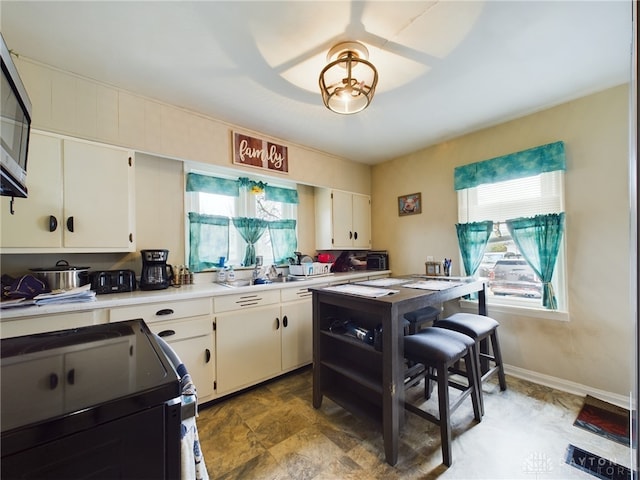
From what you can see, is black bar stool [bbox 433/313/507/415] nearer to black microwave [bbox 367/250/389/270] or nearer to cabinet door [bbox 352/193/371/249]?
black microwave [bbox 367/250/389/270]

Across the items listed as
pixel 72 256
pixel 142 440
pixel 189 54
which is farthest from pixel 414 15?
pixel 72 256

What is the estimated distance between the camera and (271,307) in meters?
2.46

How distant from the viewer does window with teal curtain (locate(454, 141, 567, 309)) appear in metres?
2.32

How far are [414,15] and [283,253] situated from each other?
8.30ft

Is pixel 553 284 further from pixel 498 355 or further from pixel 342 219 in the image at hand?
pixel 342 219

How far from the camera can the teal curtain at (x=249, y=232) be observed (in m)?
2.94

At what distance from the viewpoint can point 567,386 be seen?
7.35ft

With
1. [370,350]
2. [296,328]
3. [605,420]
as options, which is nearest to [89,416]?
[370,350]

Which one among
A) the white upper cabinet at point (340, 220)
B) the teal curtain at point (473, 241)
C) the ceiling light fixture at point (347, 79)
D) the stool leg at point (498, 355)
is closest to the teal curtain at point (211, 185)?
the white upper cabinet at point (340, 220)

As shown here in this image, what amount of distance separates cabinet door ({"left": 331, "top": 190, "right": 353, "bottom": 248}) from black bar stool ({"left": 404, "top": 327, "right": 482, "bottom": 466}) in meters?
1.83

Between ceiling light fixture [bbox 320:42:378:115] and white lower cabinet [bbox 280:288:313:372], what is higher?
ceiling light fixture [bbox 320:42:378:115]

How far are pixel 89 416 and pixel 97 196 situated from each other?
1.93 metres

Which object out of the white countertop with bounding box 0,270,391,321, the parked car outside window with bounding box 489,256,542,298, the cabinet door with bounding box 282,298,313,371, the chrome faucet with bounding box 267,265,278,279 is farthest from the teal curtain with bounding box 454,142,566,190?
the chrome faucet with bounding box 267,265,278,279

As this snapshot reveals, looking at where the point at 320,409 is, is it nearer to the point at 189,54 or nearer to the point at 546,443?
the point at 546,443
